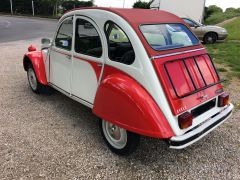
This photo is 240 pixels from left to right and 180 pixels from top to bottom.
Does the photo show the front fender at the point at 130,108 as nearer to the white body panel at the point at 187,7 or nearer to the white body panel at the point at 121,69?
the white body panel at the point at 121,69

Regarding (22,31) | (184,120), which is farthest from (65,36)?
(22,31)

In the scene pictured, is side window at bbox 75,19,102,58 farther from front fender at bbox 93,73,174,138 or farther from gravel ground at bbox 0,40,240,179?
gravel ground at bbox 0,40,240,179

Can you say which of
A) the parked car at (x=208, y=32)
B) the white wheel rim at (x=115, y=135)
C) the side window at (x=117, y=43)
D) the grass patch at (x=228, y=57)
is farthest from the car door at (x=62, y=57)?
the parked car at (x=208, y=32)

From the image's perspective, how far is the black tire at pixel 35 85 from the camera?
5.23 metres

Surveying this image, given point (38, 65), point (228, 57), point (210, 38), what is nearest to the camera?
point (38, 65)

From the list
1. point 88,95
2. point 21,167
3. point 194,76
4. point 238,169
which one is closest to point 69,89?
point 88,95

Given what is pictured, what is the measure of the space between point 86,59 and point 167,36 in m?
1.19

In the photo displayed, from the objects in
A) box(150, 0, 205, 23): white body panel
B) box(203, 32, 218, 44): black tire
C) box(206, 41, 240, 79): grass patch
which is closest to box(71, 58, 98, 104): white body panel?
box(206, 41, 240, 79): grass patch

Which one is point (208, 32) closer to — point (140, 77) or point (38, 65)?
point (38, 65)

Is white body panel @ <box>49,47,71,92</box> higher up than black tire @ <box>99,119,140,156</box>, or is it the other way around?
white body panel @ <box>49,47,71,92</box>

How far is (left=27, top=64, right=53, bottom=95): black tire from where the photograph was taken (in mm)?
5230

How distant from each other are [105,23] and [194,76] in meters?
1.35

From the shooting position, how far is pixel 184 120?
9.45ft

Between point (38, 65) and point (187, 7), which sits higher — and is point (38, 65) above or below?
below
